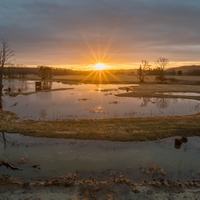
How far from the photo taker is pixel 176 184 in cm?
953

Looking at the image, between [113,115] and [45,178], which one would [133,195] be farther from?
[113,115]

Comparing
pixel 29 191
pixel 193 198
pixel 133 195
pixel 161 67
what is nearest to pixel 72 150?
pixel 29 191

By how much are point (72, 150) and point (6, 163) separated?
4151 mm

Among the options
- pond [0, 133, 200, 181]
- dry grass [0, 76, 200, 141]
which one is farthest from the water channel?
dry grass [0, 76, 200, 141]

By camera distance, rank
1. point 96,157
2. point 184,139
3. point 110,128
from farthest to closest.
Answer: point 110,128 < point 184,139 < point 96,157

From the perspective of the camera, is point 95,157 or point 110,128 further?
point 110,128

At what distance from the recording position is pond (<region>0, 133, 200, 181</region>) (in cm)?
1080

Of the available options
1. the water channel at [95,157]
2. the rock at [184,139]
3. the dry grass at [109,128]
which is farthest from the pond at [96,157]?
the dry grass at [109,128]

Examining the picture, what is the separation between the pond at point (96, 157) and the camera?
10.8 metres

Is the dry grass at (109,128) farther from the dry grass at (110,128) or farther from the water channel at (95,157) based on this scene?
the water channel at (95,157)

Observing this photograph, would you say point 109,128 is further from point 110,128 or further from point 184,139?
point 184,139

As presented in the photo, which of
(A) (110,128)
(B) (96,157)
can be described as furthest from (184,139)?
(B) (96,157)

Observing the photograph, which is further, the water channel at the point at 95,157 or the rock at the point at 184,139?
the rock at the point at 184,139

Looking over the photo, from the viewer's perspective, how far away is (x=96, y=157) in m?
12.7
